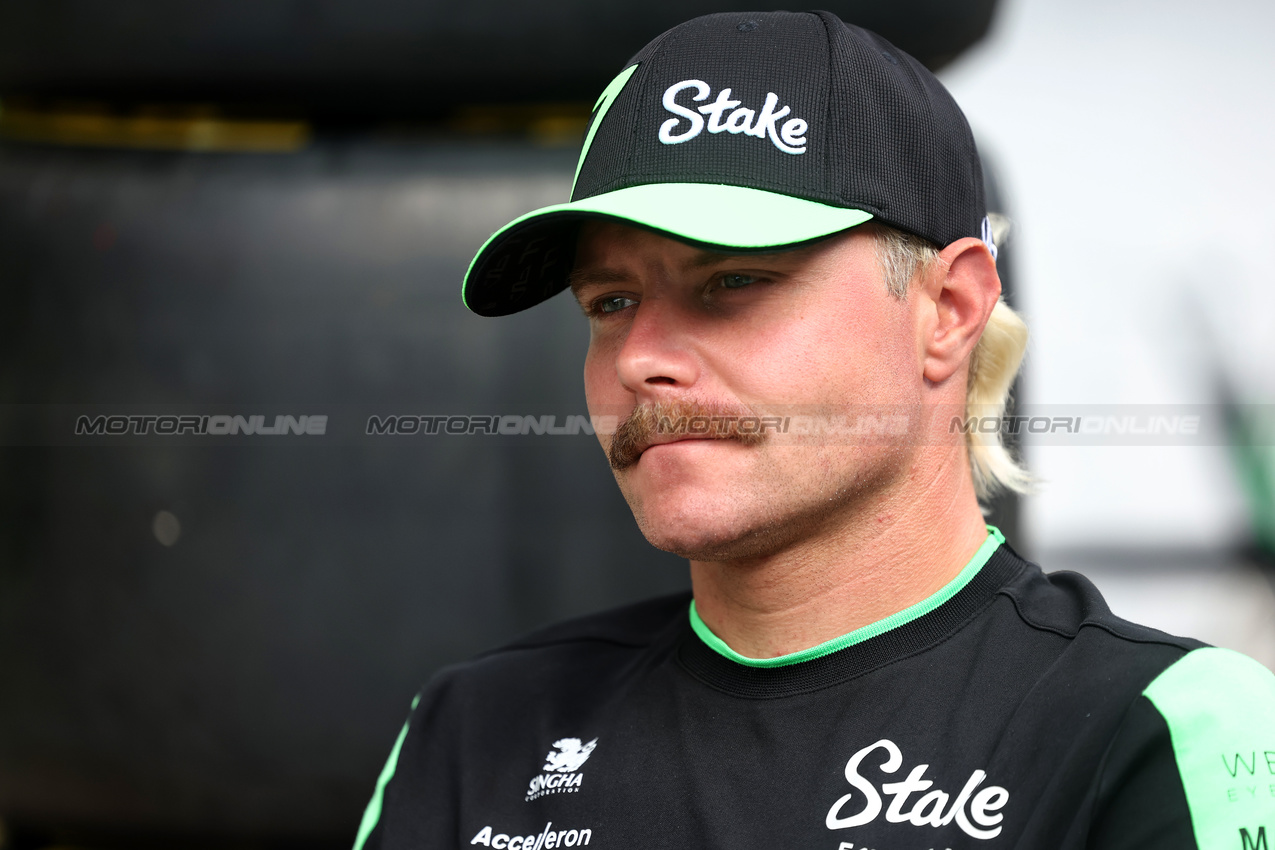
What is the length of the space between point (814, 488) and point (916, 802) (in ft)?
0.62

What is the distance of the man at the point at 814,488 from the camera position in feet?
1.91

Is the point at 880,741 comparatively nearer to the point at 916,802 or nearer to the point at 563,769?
the point at 916,802

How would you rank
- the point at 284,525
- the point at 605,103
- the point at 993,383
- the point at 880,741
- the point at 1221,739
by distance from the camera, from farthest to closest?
the point at 284,525, the point at 993,383, the point at 605,103, the point at 880,741, the point at 1221,739

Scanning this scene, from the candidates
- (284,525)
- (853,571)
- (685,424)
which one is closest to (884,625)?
(853,571)

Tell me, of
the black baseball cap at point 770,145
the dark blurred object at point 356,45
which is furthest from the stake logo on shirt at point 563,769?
the dark blurred object at point 356,45

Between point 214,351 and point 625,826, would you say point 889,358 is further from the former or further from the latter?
point 214,351

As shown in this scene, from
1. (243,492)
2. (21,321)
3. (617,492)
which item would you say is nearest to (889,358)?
(617,492)

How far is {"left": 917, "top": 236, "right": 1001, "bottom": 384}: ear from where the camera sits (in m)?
0.67

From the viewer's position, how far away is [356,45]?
1.14 m

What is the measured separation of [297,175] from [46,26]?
32cm

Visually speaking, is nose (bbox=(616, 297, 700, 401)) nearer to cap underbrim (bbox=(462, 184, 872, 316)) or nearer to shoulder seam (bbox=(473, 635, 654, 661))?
cap underbrim (bbox=(462, 184, 872, 316))

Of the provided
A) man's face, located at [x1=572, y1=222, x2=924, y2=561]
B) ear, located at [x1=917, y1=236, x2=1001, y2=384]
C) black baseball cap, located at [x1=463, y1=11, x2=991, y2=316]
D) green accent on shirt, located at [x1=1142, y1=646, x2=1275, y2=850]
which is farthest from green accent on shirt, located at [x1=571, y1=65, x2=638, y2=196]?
green accent on shirt, located at [x1=1142, y1=646, x2=1275, y2=850]

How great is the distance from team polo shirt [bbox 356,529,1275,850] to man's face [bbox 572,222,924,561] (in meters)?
0.10

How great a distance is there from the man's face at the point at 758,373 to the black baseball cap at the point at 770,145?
30 mm
